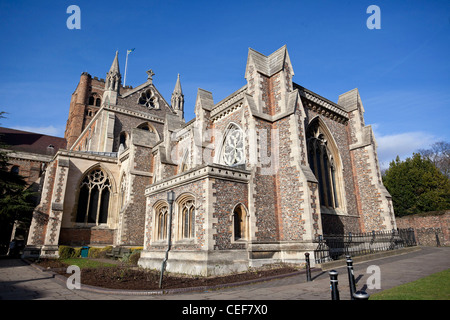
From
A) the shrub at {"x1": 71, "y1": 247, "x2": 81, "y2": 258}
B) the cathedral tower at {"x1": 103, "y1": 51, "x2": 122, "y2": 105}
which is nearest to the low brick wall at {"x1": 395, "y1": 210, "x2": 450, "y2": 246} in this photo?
the shrub at {"x1": 71, "y1": 247, "x2": 81, "y2": 258}

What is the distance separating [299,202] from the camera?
40.9 ft

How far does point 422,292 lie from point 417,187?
2695 centimetres

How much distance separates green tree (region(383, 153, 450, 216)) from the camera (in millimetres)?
26141

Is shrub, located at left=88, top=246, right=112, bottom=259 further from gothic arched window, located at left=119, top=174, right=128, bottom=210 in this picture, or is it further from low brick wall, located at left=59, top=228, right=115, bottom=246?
gothic arched window, located at left=119, top=174, right=128, bottom=210

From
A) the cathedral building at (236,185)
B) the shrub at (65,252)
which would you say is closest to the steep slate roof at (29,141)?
the cathedral building at (236,185)

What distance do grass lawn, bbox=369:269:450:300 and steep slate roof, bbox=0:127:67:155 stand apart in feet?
146

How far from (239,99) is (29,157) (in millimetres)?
33312

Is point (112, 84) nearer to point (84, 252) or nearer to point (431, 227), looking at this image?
point (84, 252)

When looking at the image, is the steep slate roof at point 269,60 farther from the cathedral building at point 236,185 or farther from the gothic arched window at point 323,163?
the gothic arched window at point 323,163

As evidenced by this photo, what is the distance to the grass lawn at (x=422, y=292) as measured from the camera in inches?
203

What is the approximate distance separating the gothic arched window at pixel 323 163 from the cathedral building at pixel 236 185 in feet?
0.21

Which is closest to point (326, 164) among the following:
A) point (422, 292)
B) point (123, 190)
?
point (422, 292)
